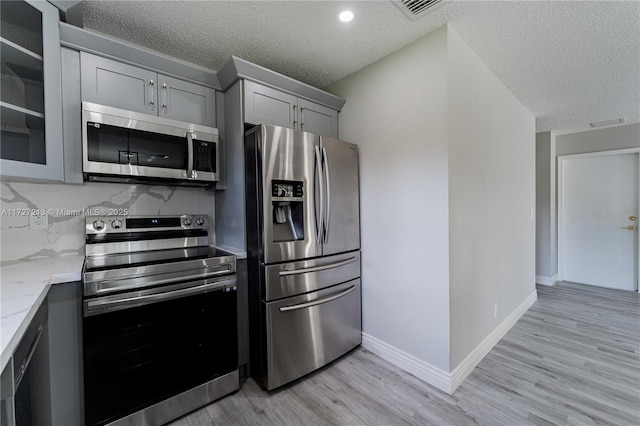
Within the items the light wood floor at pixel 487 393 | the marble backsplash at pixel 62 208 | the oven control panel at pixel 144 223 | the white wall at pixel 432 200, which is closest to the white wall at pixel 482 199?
the white wall at pixel 432 200

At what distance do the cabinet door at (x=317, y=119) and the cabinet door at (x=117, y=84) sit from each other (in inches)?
43.7

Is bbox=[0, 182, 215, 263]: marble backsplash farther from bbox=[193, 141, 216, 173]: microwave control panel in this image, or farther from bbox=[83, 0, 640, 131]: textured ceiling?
bbox=[83, 0, 640, 131]: textured ceiling

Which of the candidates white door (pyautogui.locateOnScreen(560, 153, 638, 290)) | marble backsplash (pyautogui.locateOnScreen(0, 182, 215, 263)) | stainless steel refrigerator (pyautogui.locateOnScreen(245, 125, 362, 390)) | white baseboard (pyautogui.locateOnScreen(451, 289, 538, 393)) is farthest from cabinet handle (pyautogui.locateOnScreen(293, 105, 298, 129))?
white door (pyautogui.locateOnScreen(560, 153, 638, 290))

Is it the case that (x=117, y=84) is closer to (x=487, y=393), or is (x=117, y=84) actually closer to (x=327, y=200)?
(x=327, y=200)

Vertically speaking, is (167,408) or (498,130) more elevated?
(498,130)

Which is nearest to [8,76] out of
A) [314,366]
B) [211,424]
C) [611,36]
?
[211,424]

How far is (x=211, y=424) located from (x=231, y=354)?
378mm

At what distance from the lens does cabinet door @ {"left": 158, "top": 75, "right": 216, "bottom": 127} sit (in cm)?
195

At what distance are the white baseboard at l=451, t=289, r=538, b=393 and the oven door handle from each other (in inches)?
71.5

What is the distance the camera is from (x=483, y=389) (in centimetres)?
190

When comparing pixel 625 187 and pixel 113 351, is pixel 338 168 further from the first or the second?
pixel 625 187

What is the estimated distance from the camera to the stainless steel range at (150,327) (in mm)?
1387

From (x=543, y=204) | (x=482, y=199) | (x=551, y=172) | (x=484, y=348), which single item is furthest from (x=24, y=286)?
(x=551, y=172)

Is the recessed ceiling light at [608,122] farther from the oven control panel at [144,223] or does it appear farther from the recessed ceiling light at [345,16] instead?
the oven control panel at [144,223]
